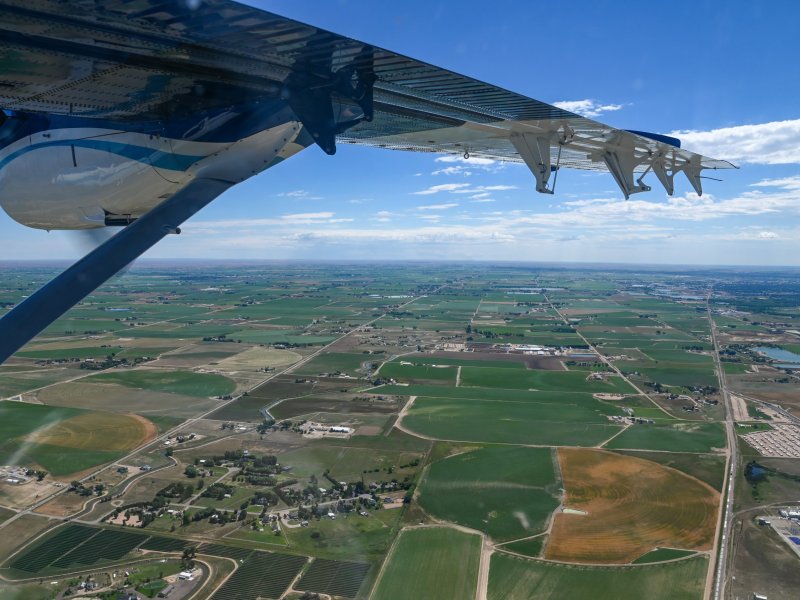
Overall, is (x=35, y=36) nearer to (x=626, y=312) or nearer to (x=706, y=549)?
(x=706, y=549)

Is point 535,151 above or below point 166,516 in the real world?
above

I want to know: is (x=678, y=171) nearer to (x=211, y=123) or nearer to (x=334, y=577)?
(x=211, y=123)

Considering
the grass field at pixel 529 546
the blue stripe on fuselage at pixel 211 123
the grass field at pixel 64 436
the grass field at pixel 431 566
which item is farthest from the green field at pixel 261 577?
the blue stripe on fuselage at pixel 211 123

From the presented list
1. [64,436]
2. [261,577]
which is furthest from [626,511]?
[64,436]

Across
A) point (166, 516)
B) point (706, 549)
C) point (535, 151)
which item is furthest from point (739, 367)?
point (535, 151)

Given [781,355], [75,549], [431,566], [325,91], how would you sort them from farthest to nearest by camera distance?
[781,355] < [75,549] < [431,566] < [325,91]

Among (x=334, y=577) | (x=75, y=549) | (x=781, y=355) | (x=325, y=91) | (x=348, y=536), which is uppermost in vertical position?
(x=325, y=91)

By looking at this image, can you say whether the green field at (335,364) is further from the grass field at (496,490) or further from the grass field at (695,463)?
the grass field at (695,463)
